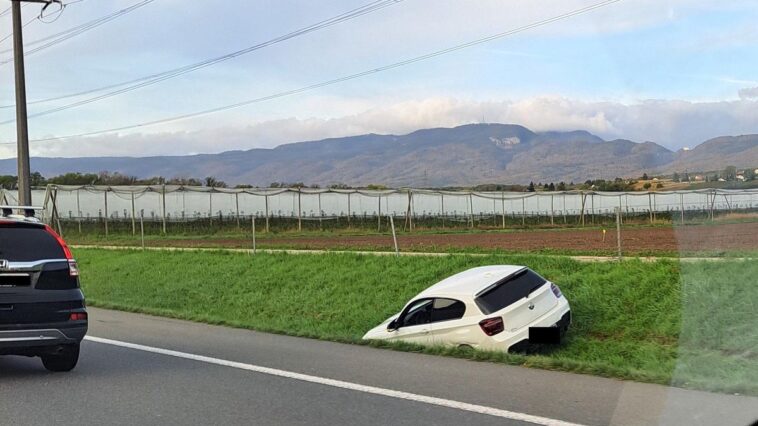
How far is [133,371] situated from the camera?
29.2 feet

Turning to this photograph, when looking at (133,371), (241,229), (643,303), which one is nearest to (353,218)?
(241,229)

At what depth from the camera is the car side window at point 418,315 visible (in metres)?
11.5

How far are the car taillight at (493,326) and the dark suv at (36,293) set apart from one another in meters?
5.26

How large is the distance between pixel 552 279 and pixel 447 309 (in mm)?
4243

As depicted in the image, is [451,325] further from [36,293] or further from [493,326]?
[36,293]

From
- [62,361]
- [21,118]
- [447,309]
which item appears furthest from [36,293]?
[21,118]

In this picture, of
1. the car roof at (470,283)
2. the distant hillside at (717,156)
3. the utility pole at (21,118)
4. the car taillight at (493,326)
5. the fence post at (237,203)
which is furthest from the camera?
the fence post at (237,203)

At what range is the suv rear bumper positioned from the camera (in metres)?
7.92

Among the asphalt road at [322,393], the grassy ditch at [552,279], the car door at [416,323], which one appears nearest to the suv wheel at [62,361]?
the asphalt road at [322,393]

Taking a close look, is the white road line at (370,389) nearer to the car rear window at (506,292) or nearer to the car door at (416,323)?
the car door at (416,323)

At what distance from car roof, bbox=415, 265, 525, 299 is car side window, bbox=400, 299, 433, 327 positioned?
0.17m

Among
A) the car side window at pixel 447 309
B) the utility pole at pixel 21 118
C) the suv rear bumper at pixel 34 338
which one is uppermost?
the utility pole at pixel 21 118

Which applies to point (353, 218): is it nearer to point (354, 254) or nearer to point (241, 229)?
point (241, 229)

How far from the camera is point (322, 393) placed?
764 centimetres
